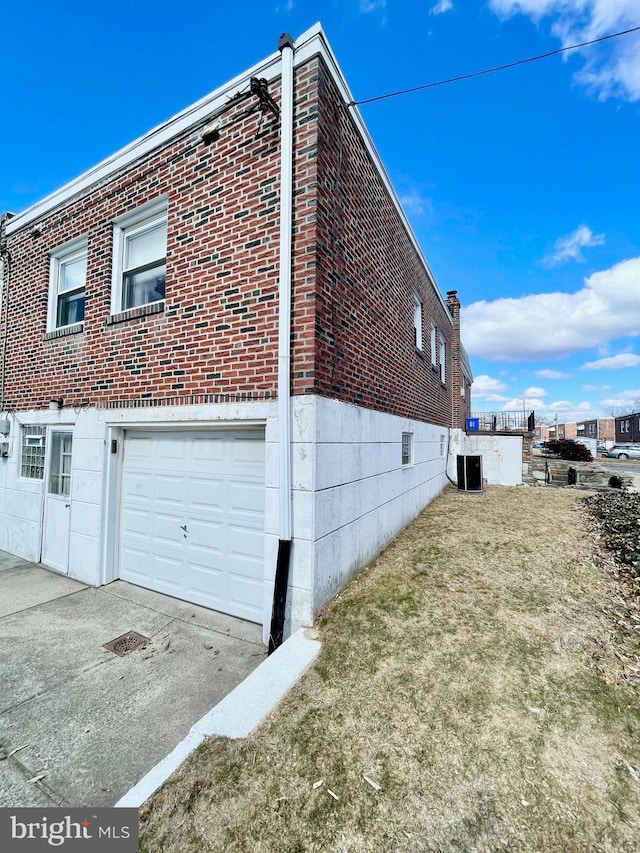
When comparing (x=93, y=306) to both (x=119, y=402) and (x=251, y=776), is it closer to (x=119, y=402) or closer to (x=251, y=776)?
(x=119, y=402)

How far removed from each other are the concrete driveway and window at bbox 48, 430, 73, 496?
5.05 ft

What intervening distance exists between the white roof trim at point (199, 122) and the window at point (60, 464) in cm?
415

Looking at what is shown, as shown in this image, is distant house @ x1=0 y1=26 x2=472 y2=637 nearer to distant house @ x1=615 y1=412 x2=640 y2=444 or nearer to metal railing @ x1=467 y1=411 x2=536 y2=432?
metal railing @ x1=467 y1=411 x2=536 y2=432

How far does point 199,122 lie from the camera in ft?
16.1

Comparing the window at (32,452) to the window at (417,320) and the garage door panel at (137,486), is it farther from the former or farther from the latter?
the window at (417,320)

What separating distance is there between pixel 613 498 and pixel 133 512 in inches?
436

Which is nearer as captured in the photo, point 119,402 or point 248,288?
point 248,288

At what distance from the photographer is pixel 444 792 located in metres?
2.17

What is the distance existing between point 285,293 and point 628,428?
68437 millimetres

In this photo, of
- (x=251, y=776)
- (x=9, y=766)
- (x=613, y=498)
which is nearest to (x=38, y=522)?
(x=9, y=766)

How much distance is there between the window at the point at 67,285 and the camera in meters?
6.48

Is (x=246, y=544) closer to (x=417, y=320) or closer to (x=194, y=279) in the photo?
(x=194, y=279)

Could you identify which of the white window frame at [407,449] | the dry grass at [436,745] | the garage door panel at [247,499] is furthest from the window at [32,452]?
the white window frame at [407,449]

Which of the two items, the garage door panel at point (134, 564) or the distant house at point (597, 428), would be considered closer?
the garage door panel at point (134, 564)
